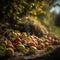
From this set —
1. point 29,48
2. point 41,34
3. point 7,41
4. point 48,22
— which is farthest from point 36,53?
point 48,22

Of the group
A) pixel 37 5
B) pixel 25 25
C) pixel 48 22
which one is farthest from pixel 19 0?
pixel 48 22

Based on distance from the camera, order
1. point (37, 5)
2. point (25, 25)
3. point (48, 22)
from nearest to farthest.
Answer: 1. point (37, 5)
2. point (25, 25)
3. point (48, 22)

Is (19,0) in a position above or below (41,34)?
above

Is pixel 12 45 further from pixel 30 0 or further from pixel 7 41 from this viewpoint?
pixel 30 0

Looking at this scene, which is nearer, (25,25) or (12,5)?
(12,5)

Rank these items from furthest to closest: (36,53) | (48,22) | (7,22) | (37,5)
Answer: (48,22)
(7,22)
(37,5)
(36,53)

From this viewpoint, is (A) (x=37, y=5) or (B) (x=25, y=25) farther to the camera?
(B) (x=25, y=25)

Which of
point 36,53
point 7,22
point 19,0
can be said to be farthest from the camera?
point 7,22

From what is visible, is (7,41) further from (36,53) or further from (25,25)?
(25,25)

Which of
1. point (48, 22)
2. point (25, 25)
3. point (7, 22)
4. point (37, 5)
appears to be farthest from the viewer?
point (48, 22)
